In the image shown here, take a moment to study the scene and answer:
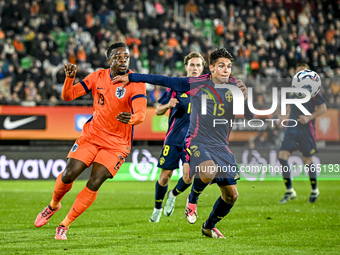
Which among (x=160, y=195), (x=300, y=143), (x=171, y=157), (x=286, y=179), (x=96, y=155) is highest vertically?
(x=96, y=155)

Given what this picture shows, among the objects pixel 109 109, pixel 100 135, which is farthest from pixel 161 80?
pixel 100 135

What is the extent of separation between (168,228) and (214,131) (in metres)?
1.72

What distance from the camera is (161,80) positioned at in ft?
20.4

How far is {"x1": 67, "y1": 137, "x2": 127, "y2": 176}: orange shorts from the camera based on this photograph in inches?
257

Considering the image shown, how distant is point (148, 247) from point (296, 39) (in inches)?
701

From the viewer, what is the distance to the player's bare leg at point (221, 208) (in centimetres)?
636

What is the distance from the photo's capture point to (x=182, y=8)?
76.5ft

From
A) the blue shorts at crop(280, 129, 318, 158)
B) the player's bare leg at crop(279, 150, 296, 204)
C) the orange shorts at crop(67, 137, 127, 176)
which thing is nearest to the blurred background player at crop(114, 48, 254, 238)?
the orange shorts at crop(67, 137, 127, 176)

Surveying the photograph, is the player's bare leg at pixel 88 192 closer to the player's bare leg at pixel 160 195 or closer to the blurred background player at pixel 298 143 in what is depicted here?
the player's bare leg at pixel 160 195

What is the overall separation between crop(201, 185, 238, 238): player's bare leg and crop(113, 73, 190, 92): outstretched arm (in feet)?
3.98

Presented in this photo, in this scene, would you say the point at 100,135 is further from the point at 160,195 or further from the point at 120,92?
the point at 160,195

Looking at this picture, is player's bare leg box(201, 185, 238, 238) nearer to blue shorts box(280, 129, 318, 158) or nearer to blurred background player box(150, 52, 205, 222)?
blurred background player box(150, 52, 205, 222)

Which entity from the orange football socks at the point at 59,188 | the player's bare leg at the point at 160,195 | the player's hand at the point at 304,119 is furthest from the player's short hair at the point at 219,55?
the player's hand at the point at 304,119

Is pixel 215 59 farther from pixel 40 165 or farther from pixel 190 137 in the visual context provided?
pixel 40 165
